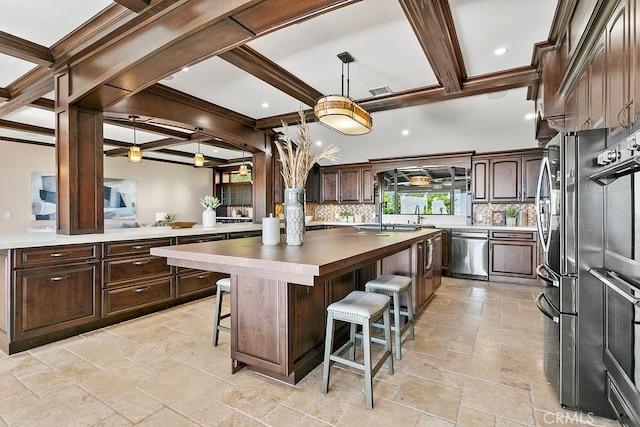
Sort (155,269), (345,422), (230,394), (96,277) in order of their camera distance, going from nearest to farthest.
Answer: (345,422)
(230,394)
(96,277)
(155,269)

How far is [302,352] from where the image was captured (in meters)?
2.18

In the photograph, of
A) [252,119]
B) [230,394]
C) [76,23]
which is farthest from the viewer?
[252,119]

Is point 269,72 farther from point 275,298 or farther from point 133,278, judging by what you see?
point 133,278

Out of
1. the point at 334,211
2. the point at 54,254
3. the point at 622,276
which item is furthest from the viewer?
the point at 334,211

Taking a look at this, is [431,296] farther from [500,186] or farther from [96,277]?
[96,277]

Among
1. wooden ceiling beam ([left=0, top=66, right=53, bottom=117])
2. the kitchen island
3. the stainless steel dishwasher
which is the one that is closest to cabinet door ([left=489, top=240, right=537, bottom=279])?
the stainless steel dishwasher

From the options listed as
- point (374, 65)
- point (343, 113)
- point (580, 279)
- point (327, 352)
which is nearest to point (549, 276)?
point (580, 279)

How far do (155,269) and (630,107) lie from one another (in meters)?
4.06

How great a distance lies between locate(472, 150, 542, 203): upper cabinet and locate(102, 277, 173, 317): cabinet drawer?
204 inches

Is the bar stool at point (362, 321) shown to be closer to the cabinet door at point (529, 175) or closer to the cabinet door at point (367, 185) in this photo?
the cabinet door at point (529, 175)

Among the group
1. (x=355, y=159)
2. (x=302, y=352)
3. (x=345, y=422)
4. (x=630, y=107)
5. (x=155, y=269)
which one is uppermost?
(x=355, y=159)

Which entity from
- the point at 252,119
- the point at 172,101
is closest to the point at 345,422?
the point at 172,101

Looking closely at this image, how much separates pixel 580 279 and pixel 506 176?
4278mm

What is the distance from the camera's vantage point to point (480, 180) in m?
5.80
